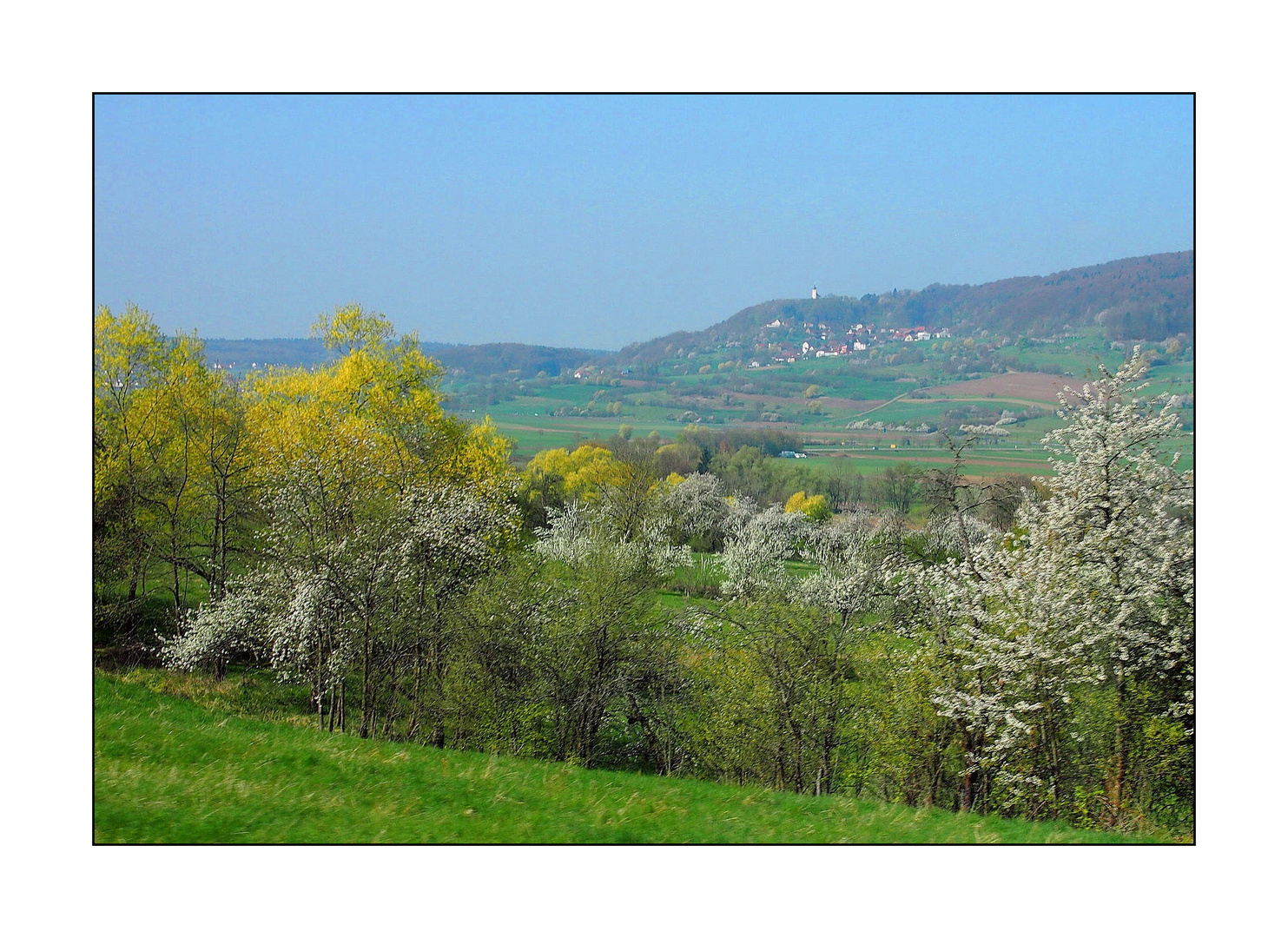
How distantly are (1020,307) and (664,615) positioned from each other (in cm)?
1432

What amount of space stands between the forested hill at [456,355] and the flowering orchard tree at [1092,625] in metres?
16.1

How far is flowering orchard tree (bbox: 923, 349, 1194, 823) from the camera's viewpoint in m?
11.6

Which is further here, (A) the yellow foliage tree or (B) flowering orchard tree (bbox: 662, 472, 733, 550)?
(A) the yellow foliage tree

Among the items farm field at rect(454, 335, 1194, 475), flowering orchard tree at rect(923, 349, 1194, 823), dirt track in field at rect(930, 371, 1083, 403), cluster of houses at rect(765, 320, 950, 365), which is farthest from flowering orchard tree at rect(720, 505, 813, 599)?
flowering orchard tree at rect(923, 349, 1194, 823)

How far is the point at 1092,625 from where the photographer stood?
1202cm

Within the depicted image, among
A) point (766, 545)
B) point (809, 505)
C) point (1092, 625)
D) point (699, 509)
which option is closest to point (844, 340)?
point (766, 545)

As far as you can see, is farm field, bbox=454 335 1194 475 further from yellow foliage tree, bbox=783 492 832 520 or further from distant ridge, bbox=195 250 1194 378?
yellow foliage tree, bbox=783 492 832 520

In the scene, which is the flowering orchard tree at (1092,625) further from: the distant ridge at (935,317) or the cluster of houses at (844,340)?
the cluster of houses at (844,340)

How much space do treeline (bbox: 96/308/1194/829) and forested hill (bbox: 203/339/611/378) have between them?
106 centimetres

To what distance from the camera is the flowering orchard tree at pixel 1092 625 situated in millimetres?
11594

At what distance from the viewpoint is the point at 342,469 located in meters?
17.4

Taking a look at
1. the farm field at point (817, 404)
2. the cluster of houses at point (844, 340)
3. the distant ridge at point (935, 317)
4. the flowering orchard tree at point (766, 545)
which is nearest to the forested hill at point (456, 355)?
the distant ridge at point (935, 317)

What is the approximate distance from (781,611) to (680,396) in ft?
68.7
